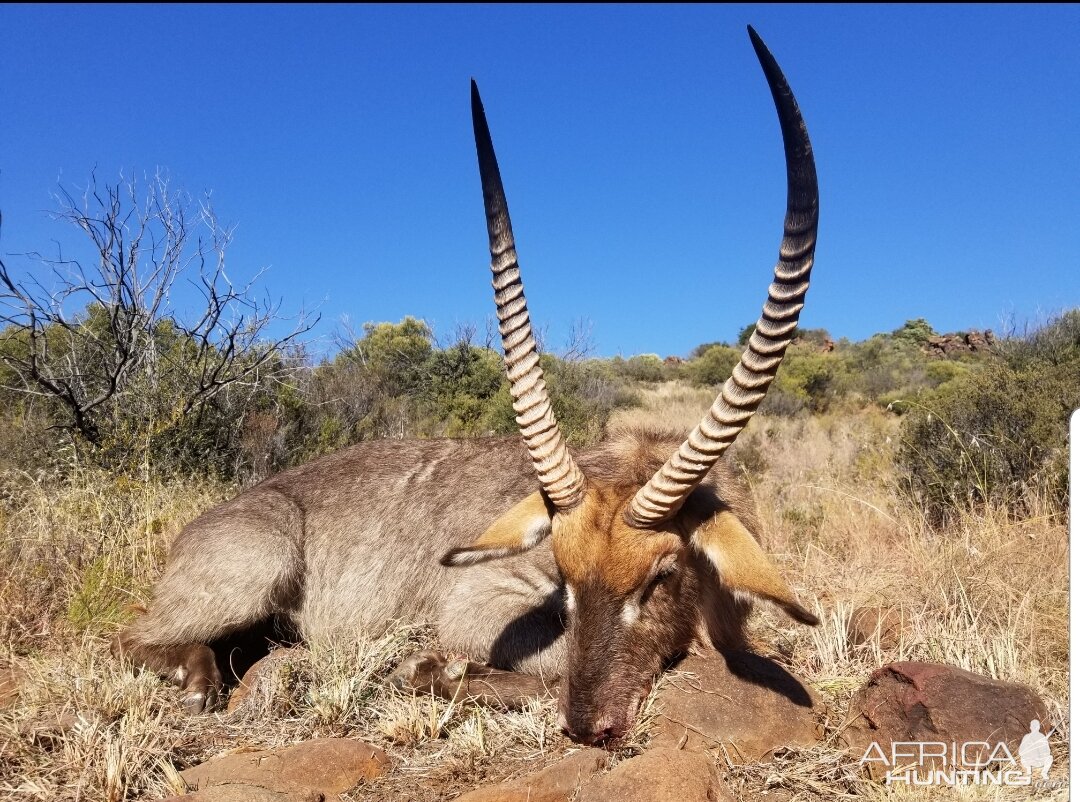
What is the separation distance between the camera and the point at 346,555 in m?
5.45

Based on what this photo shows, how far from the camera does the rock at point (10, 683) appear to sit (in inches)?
170

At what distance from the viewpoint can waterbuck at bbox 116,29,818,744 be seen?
135 inches

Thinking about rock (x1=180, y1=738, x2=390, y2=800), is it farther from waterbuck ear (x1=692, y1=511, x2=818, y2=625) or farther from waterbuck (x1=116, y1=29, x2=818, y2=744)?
waterbuck ear (x1=692, y1=511, x2=818, y2=625)

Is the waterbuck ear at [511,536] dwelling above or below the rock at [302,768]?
above

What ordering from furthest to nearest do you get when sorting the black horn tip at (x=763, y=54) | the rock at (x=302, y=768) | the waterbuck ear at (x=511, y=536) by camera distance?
the waterbuck ear at (x=511, y=536) < the rock at (x=302, y=768) < the black horn tip at (x=763, y=54)

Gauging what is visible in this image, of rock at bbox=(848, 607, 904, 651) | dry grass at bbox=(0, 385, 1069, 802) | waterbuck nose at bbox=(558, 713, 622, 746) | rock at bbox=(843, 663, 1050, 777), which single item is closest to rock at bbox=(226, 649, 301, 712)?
dry grass at bbox=(0, 385, 1069, 802)

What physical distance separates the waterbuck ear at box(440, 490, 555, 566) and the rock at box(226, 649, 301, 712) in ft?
4.06

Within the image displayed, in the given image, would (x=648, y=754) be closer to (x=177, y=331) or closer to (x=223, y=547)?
(x=223, y=547)

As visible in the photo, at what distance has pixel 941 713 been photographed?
10.9 ft

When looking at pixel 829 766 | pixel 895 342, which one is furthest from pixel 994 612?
pixel 895 342

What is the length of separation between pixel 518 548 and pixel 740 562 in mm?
1068

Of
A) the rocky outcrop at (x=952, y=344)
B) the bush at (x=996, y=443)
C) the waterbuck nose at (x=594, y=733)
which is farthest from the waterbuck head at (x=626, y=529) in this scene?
the rocky outcrop at (x=952, y=344)

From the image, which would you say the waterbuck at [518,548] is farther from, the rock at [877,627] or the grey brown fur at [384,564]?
the rock at [877,627]

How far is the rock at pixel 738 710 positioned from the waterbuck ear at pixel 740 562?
549 mm
